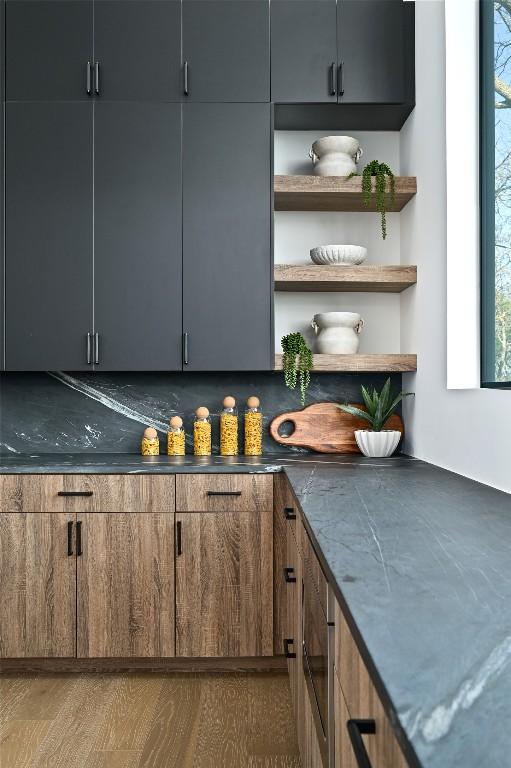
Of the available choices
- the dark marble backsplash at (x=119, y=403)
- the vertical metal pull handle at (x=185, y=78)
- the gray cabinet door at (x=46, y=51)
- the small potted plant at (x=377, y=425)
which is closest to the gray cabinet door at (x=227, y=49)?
the vertical metal pull handle at (x=185, y=78)

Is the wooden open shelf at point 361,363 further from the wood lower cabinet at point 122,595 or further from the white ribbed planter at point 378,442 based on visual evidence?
the wood lower cabinet at point 122,595

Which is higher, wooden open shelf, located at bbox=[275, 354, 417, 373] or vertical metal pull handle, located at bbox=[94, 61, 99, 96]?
vertical metal pull handle, located at bbox=[94, 61, 99, 96]

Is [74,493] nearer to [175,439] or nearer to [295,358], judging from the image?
[175,439]

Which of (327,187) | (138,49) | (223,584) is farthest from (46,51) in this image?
(223,584)

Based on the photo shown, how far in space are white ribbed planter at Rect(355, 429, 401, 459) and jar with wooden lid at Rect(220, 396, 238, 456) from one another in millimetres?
575

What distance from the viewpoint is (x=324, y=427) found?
333 centimetres

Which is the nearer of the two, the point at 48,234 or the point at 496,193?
the point at 496,193

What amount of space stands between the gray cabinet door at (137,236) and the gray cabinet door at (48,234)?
0.06 m

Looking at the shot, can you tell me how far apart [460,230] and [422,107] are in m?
0.72

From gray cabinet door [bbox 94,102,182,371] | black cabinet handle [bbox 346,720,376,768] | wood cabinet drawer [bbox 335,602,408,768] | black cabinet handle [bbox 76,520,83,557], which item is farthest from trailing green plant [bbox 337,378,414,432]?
black cabinet handle [bbox 346,720,376,768]

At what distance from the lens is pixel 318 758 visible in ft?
5.05

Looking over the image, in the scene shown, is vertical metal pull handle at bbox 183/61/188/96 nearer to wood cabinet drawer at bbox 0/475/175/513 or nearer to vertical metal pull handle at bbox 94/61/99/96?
vertical metal pull handle at bbox 94/61/99/96

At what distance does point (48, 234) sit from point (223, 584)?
166 centimetres

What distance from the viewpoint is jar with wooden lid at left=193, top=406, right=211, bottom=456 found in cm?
322
